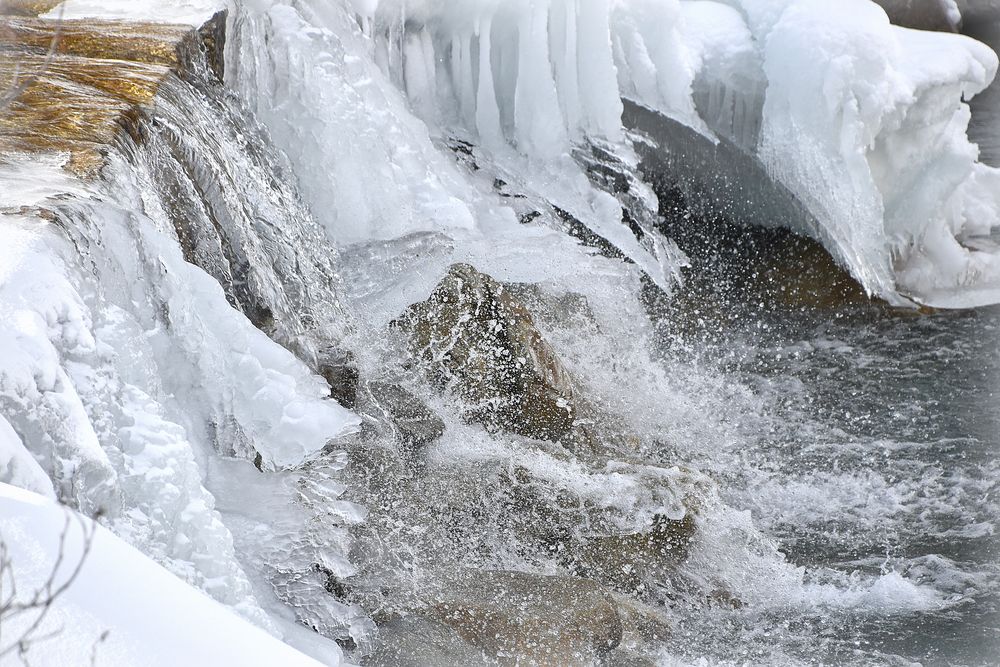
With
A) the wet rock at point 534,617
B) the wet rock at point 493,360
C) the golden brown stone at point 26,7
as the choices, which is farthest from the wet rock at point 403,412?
the golden brown stone at point 26,7

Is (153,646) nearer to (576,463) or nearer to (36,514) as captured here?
(36,514)

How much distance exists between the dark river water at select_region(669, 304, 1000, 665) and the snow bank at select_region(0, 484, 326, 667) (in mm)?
2162

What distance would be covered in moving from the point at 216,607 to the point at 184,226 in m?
2.27

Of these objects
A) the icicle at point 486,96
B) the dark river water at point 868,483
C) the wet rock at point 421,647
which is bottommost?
the dark river water at point 868,483

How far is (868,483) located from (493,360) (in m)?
2.14

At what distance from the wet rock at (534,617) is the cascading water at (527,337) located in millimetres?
13

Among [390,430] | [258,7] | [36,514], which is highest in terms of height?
[258,7]

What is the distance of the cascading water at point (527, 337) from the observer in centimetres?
309

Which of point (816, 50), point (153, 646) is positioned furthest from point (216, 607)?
point (816, 50)

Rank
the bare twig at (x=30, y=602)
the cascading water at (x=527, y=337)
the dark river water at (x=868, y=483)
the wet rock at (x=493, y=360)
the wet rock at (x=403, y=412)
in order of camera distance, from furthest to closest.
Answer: the wet rock at (x=493, y=360) < the wet rock at (x=403, y=412) < the dark river water at (x=868, y=483) < the cascading water at (x=527, y=337) < the bare twig at (x=30, y=602)

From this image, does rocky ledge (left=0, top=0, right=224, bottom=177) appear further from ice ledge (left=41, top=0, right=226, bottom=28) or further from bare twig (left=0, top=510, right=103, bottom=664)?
bare twig (left=0, top=510, right=103, bottom=664)

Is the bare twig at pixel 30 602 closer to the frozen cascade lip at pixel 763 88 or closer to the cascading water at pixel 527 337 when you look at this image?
the cascading water at pixel 527 337

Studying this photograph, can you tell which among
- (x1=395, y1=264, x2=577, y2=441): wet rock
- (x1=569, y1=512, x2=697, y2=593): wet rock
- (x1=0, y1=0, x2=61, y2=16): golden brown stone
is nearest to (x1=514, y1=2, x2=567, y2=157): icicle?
(x1=395, y1=264, x2=577, y2=441): wet rock

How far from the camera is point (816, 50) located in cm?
568
